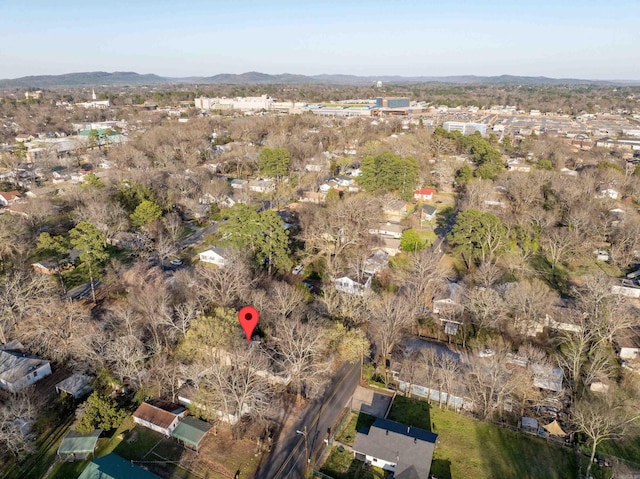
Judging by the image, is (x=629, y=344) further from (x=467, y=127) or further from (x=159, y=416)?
(x=467, y=127)

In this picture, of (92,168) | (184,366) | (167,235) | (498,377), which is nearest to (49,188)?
(92,168)

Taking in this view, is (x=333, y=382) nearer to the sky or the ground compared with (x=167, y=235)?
nearer to the ground

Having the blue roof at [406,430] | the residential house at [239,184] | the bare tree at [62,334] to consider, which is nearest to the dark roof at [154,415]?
the bare tree at [62,334]

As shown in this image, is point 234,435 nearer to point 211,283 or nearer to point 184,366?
point 184,366

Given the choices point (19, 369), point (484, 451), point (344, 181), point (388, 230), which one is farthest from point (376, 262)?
point (19, 369)

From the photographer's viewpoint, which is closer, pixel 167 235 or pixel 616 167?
pixel 167 235

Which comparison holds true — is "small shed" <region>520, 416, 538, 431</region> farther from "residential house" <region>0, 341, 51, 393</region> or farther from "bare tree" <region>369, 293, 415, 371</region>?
"residential house" <region>0, 341, 51, 393</region>
